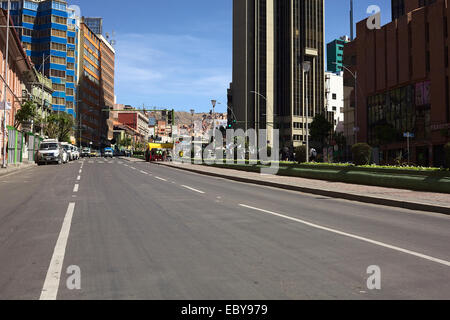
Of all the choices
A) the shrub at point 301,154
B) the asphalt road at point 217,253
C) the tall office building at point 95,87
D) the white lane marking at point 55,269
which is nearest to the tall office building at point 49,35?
the tall office building at point 95,87

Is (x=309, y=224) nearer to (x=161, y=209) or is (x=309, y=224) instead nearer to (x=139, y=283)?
(x=161, y=209)

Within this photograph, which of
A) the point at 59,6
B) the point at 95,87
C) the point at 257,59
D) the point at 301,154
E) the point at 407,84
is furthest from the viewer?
the point at 95,87

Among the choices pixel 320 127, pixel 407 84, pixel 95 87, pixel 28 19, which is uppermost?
pixel 28 19

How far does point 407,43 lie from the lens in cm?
4688

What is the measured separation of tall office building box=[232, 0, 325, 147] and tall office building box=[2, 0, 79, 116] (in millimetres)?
53294

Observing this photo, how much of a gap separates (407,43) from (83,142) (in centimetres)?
9326

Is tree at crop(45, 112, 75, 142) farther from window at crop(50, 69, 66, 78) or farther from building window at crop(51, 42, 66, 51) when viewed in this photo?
building window at crop(51, 42, 66, 51)

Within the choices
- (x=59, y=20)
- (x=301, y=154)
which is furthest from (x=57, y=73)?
(x=301, y=154)

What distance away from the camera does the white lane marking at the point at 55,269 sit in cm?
364

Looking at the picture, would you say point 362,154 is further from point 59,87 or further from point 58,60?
point 58,60

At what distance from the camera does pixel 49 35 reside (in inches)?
3733

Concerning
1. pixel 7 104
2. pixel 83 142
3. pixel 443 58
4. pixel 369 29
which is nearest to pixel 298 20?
pixel 369 29

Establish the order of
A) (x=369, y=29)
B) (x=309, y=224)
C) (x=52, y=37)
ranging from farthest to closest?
Answer: (x=52, y=37)
(x=369, y=29)
(x=309, y=224)

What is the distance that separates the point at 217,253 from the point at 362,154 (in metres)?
15.2
